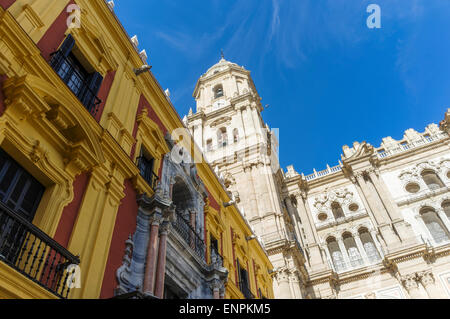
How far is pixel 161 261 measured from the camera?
9289 millimetres

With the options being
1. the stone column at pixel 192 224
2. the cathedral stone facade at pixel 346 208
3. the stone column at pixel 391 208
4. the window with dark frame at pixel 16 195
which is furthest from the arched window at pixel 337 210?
the window with dark frame at pixel 16 195

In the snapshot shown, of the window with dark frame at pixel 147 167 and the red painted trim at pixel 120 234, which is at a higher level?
the window with dark frame at pixel 147 167

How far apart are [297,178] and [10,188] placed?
3115cm

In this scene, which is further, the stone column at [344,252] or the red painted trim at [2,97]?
the stone column at [344,252]

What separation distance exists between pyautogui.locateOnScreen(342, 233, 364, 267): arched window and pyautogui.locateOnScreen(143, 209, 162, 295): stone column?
23482 millimetres

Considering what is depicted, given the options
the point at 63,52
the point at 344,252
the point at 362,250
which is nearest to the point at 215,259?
the point at 63,52

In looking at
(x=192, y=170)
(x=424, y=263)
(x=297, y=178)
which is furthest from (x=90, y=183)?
(x=297, y=178)

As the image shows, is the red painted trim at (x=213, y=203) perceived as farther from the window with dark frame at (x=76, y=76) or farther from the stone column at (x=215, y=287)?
the window with dark frame at (x=76, y=76)

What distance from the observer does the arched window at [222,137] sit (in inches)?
1470

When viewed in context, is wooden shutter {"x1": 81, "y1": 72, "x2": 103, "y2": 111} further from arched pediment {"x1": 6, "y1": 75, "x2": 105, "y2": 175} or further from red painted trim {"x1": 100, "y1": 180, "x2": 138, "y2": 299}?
red painted trim {"x1": 100, "y1": 180, "x2": 138, "y2": 299}

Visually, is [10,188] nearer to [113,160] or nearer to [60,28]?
[113,160]

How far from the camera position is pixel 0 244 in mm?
5289

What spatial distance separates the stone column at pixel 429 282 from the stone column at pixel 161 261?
851 inches

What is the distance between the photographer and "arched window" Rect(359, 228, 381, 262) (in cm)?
2869
